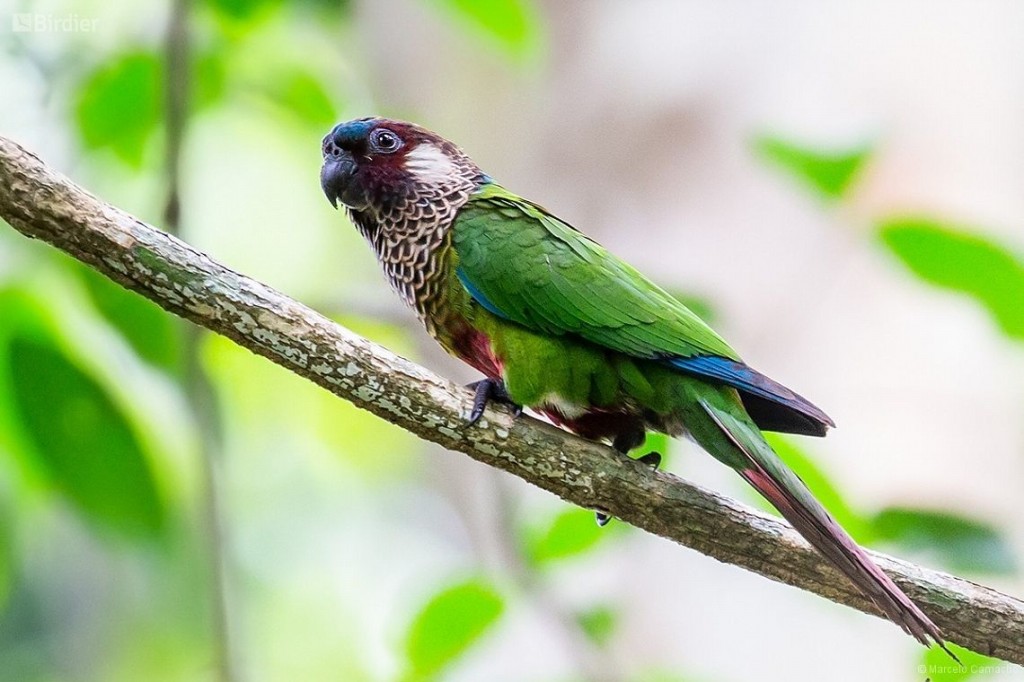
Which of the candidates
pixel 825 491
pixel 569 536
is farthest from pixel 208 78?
pixel 825 491

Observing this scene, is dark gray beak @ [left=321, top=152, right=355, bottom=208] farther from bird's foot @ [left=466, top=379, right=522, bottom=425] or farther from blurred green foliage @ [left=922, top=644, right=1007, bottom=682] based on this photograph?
blurred green foliage @ [left=922, top=644, right=1007, bottom=682]

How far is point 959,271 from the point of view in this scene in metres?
2.96

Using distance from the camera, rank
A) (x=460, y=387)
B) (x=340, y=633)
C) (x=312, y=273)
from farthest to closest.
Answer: (x=340, y=633) → (x=312, y=273) → (x=460, y=387)

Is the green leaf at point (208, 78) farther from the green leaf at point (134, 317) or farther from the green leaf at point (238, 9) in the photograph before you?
the green leaf at point (134, 317)

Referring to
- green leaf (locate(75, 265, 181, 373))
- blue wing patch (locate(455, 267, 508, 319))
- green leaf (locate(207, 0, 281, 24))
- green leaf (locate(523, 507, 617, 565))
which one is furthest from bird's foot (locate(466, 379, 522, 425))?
green leaf (locate(207, 0, 281, 24))

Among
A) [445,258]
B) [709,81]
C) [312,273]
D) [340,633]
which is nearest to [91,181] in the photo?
[445,258]

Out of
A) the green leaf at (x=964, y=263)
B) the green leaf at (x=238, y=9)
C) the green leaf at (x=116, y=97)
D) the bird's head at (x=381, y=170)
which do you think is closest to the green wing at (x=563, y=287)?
the bird's head at (x=381, y=170)

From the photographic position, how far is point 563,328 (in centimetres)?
295

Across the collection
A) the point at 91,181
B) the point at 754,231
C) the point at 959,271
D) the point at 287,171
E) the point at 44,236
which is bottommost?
the point at 287,171

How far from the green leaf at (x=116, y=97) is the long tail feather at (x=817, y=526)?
210 centimetres

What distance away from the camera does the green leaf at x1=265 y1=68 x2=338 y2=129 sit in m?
3.75

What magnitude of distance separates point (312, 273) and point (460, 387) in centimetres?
542

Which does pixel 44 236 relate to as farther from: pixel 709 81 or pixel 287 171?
pixel 287 171

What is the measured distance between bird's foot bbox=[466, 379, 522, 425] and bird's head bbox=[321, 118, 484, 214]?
0.81 metres
